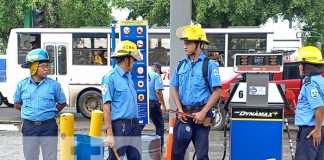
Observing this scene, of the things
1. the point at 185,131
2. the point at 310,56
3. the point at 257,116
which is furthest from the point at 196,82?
the point at 310,56

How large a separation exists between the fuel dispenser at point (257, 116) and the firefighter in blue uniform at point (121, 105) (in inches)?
53.5

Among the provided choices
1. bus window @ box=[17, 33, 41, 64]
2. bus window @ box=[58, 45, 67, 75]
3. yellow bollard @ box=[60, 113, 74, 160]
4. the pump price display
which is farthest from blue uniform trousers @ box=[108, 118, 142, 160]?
bus window @ box=[17, 33, 41, 64]

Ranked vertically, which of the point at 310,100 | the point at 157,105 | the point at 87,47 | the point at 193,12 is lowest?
the point at 157,105

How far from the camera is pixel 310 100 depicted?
617cm

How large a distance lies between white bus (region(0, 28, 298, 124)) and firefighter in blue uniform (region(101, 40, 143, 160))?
9713 mm

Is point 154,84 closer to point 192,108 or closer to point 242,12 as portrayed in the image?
point 192,108

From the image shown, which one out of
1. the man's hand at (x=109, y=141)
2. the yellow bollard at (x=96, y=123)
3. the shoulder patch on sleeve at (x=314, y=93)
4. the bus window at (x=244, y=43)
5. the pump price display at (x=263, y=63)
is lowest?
the man's hand at (x=109, y=141)

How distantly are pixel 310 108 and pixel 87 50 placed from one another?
11.0 m

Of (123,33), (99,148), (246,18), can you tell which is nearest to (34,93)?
(99,148)

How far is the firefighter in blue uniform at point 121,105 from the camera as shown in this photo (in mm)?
5785

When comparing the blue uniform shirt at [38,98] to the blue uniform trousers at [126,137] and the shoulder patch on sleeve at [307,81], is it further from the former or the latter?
the shoulder patch on sleeve at [307,81]

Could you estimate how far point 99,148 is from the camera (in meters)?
6.03

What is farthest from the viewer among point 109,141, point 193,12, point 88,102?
point 193,12

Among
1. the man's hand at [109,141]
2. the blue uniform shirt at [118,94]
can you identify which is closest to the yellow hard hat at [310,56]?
the blue uniform shirt at [118,94]
